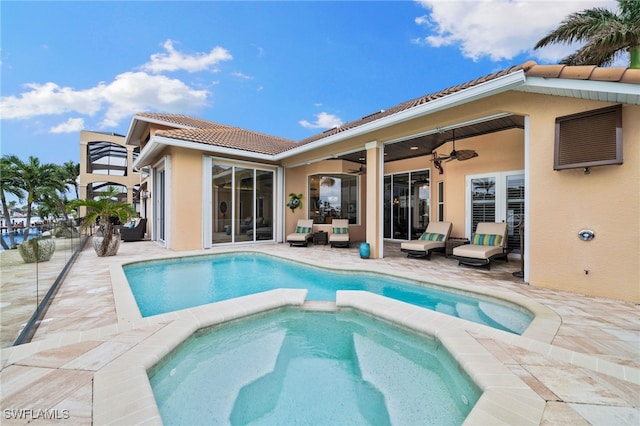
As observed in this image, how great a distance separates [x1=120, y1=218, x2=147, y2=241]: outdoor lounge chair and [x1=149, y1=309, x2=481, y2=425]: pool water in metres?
11.4

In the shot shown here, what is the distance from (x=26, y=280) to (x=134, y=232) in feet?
31.7

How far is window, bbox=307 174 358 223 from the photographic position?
13242 mm

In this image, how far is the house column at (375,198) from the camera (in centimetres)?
834

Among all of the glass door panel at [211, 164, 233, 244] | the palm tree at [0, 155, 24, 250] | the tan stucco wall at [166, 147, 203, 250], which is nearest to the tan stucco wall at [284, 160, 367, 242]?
the glass door panel at [211, 164, 233, 244]

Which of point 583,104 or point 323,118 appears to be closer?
point 583,104

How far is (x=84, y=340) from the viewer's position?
297cm

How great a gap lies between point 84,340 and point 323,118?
32688mm

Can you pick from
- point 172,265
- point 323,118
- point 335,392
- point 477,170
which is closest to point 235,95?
point 323,118

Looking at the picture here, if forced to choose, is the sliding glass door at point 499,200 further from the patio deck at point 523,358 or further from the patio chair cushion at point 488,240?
the patio deck at point 523,358

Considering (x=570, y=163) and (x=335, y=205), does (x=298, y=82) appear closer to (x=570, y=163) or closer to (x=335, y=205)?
(x=335, y=205)

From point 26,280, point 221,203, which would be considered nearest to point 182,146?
point 221,203

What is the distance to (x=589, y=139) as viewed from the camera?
4625 millimetres

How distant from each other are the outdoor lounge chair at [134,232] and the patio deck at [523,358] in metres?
8.60

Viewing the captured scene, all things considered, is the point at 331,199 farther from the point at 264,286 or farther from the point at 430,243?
the point at 264,286
